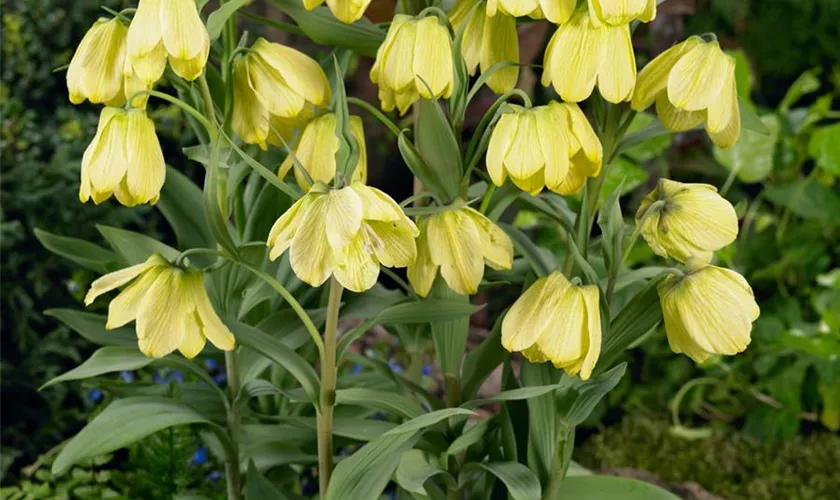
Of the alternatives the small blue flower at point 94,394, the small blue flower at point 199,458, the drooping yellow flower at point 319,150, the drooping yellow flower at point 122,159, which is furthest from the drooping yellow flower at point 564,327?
the small blue flower at point 94,394

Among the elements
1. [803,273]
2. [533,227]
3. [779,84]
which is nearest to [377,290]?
[533,227]

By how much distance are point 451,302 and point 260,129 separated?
0.20 m

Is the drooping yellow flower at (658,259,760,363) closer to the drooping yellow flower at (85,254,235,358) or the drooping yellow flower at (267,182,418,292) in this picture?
the drooping yellow flower at (267,182,418,292)

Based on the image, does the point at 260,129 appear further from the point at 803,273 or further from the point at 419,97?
the point at 803,273

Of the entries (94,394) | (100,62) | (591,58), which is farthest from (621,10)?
(94,394)

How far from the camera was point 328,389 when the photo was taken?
2.91ft

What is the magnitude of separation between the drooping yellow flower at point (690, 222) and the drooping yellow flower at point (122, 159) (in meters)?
0.35

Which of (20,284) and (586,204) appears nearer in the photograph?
(586,204)

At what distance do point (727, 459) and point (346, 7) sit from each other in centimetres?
106

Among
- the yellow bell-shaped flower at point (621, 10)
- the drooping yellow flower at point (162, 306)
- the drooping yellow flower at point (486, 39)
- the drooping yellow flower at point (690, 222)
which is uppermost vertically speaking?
the yellow bell-shaped flower at point (621, 10)

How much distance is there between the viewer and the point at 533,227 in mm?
1783

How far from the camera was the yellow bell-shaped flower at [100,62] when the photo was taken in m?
0.78

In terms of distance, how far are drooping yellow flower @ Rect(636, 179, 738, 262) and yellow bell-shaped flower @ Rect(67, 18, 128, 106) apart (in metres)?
0.39

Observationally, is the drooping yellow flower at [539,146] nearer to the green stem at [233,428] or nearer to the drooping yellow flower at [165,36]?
the drooping yellow flower at [165,36]
